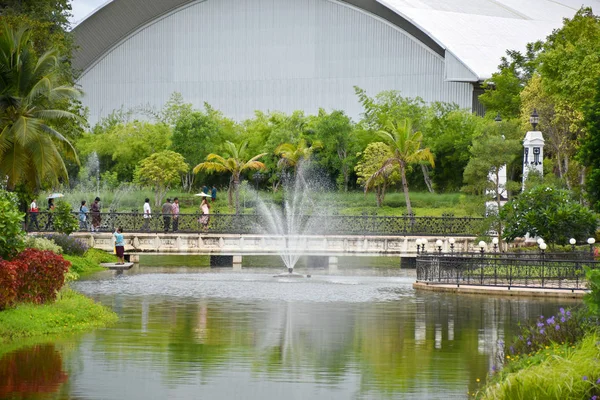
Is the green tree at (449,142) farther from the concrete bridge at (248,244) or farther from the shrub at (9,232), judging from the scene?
the shrub at (9,232)

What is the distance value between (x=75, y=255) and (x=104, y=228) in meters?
5.15

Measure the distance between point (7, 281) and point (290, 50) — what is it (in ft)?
200

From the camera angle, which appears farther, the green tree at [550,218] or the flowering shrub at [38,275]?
the green tree at [550,218]

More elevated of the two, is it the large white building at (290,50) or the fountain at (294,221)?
the large white building at (290,50)

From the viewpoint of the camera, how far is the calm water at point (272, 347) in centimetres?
1402

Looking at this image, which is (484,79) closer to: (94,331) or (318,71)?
(318,71)

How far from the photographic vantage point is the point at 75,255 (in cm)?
3647

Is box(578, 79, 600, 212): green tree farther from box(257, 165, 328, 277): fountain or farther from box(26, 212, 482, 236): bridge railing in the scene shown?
box(257, 165, 328, 277): fountain

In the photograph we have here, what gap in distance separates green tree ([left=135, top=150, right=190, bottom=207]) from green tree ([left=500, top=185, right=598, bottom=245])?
32.9 metres

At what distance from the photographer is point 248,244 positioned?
41.4 m

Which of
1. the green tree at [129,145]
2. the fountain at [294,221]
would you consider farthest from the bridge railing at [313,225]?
the green tree at [129,145]

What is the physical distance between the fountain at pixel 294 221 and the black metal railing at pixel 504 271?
6610 millimetres

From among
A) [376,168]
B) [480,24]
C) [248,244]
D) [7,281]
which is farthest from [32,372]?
[480,24]

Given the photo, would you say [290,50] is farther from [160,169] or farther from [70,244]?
[70,244]
